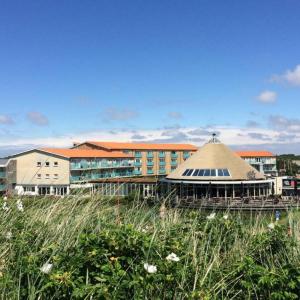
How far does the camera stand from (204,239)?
185 inches

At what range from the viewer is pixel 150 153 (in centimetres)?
7412

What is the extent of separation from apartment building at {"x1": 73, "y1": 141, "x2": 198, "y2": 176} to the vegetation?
6330 centimetres

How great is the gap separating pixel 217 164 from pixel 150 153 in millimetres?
36067

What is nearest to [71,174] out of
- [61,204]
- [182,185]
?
[182,185]

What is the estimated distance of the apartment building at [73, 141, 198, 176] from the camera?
233 ft

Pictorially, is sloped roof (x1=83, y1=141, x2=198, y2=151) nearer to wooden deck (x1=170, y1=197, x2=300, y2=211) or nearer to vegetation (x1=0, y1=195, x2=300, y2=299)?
wooden deck (x1=170, y1=197, x2=300, y2=211)

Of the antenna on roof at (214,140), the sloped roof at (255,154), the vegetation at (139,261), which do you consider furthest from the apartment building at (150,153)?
the vegetation at (139,261)

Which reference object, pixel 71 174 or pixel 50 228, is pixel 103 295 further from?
pixel 71 174

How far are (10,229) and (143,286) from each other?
2.09m

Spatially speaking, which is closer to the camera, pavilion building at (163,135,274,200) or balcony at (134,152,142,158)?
pavilion building at (163,135,274,200)

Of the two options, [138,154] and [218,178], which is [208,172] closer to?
[218,178]

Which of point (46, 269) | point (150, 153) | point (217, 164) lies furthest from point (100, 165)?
point (46, 269)

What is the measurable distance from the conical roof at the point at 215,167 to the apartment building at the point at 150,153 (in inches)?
1114

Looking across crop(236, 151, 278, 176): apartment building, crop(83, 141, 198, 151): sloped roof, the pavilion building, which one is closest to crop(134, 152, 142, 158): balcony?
crop(83, 141, 198, 151): sloped roof
